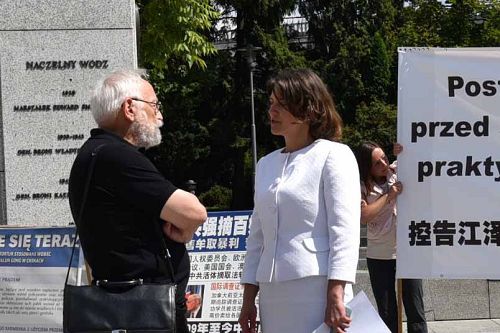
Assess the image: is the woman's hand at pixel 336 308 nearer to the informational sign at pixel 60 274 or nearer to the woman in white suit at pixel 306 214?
the woman in white suit at pixel 306 214

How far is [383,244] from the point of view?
18.1 feet

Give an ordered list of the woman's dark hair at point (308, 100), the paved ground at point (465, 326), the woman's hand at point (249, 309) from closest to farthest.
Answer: the woman's dark hair at point (308, 100) → the woman's hand at point (249, 309) → the paved ground at point (465, 326)

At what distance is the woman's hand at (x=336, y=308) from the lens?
2928 mm

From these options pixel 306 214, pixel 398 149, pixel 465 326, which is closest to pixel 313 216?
pixel 306 214

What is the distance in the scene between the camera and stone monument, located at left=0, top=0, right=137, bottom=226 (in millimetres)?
6676

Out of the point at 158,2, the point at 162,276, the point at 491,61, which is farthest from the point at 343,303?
the point at 158,2

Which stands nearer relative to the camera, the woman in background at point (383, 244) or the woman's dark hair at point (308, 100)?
the woman's dark hair at point (308, 100)

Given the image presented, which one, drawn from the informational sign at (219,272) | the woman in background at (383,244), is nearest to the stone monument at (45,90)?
the informational sign at (219,272)

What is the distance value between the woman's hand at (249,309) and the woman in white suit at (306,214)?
13 centimetres

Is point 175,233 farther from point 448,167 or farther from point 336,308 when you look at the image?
point 448,167

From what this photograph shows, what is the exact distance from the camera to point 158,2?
15.3m

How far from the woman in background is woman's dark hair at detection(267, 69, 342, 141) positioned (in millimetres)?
2265

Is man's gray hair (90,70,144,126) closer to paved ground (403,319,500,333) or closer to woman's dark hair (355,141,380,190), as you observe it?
woman's dark hair (355,141,380,190)

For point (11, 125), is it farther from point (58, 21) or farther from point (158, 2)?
point (158, 2)
